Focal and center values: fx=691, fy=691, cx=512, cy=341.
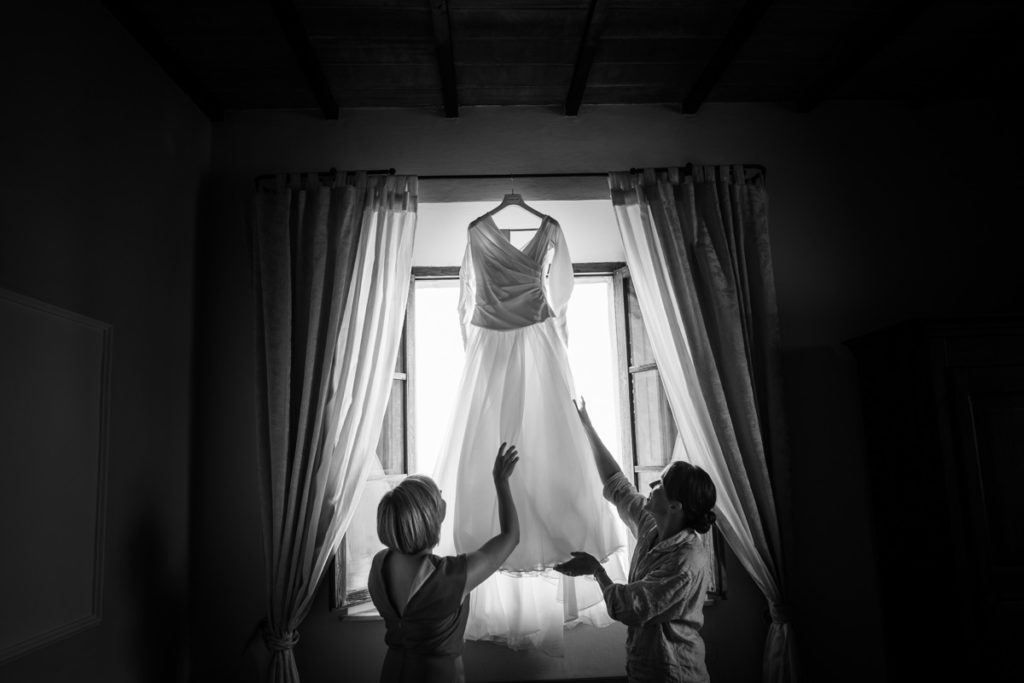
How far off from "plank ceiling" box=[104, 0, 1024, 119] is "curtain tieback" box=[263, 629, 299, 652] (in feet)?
6.95

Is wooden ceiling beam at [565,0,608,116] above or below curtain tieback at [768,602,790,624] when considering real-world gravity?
above

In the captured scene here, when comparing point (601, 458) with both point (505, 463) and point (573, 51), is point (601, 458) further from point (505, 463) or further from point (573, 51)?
point (573, 51)

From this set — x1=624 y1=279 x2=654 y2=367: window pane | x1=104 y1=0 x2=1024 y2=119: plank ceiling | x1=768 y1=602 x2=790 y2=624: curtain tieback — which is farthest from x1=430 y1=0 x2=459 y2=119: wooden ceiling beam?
x1=768 y1=602 x2=790 y2=624: curtain tieback

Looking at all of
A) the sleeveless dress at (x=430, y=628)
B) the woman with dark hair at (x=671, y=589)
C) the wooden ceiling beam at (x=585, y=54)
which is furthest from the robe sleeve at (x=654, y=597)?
the wooden ceiling beam at (x=585, y=54)

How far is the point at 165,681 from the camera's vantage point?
2.54m

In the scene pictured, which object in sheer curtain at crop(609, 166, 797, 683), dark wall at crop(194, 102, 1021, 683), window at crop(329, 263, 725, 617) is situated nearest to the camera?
sheer curtain at crop(609, 166, 797, 683)

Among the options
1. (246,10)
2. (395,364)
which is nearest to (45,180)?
(246,10)

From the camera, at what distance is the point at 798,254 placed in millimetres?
3074

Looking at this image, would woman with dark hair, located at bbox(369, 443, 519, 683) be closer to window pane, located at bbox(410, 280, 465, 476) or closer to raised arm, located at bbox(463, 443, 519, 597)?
raised arm, located at bbox(463, 443, 519, 597)

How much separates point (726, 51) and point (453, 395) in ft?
5.87

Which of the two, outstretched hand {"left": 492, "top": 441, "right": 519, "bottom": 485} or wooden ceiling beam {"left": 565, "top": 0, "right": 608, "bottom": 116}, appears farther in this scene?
wooden ceiling beam {"left": 565, "top": 0, "right": 608, "bottom": 116}

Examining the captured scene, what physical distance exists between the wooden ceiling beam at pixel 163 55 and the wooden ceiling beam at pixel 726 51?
2070mm

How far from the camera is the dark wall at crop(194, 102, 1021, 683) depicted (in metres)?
2.79

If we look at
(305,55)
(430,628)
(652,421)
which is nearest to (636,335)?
(652,421)
